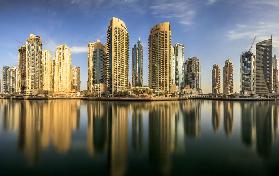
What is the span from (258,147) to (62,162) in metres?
36.1

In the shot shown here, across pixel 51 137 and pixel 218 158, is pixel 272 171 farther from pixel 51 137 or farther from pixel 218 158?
pixel 51 137

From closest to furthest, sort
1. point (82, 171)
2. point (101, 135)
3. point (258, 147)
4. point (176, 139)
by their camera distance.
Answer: point (82, 171) → point (258, 147) → point (176, 139) → point (101, 135)

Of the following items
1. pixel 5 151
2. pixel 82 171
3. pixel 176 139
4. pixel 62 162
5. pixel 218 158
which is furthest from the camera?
pixel 176 139

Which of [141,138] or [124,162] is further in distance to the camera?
[141,138]

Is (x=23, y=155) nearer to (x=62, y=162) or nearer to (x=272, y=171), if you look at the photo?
(x=62, y=162)

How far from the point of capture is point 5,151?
47.1 m

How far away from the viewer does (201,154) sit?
45594 millimetres

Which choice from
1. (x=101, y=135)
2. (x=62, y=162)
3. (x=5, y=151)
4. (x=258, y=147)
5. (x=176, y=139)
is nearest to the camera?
(x=62, y=162)

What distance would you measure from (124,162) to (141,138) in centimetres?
2002

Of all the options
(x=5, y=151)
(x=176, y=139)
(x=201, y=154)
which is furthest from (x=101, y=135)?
(x=201, y=154)

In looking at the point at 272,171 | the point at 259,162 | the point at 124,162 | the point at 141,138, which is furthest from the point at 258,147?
the point at 124,162

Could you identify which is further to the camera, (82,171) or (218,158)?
(218,158)

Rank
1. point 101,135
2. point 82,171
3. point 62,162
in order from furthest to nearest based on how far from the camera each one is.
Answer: point 101,135, point 62,162, point 82,171

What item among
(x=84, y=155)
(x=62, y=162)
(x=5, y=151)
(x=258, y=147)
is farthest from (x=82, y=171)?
(x=258, y=147)
